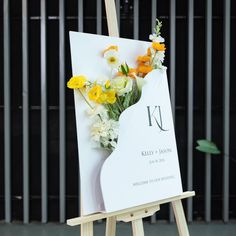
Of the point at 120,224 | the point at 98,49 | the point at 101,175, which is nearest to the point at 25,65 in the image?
the point at 120,224

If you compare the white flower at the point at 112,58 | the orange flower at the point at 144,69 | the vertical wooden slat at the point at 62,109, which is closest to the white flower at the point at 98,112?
the white flower at the point at 112,58

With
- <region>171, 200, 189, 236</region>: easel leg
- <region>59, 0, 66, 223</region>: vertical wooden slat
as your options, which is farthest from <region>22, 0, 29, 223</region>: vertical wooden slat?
<region>171, 200, 189, 236</region>: easel leg

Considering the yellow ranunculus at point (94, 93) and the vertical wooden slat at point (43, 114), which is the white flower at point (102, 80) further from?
the vertical wooden slat at point (43, 114)

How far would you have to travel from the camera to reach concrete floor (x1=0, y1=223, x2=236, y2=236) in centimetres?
363

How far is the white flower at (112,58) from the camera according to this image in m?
1.90

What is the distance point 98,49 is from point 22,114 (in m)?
2.30

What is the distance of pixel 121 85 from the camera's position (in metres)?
1.86

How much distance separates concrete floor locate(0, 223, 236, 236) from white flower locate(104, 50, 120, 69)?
2165 mm

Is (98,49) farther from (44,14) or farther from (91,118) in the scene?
(44,14)

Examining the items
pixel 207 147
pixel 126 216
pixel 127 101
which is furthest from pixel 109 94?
pixel 207 147

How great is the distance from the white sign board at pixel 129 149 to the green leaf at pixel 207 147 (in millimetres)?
1740

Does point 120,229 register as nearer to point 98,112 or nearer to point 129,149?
point 129,149

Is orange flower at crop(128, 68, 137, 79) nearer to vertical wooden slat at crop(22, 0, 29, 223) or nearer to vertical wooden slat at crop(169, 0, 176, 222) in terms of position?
vertical wooden slat at crop(169, 0, 176, 222)

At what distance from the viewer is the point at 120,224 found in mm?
3938
